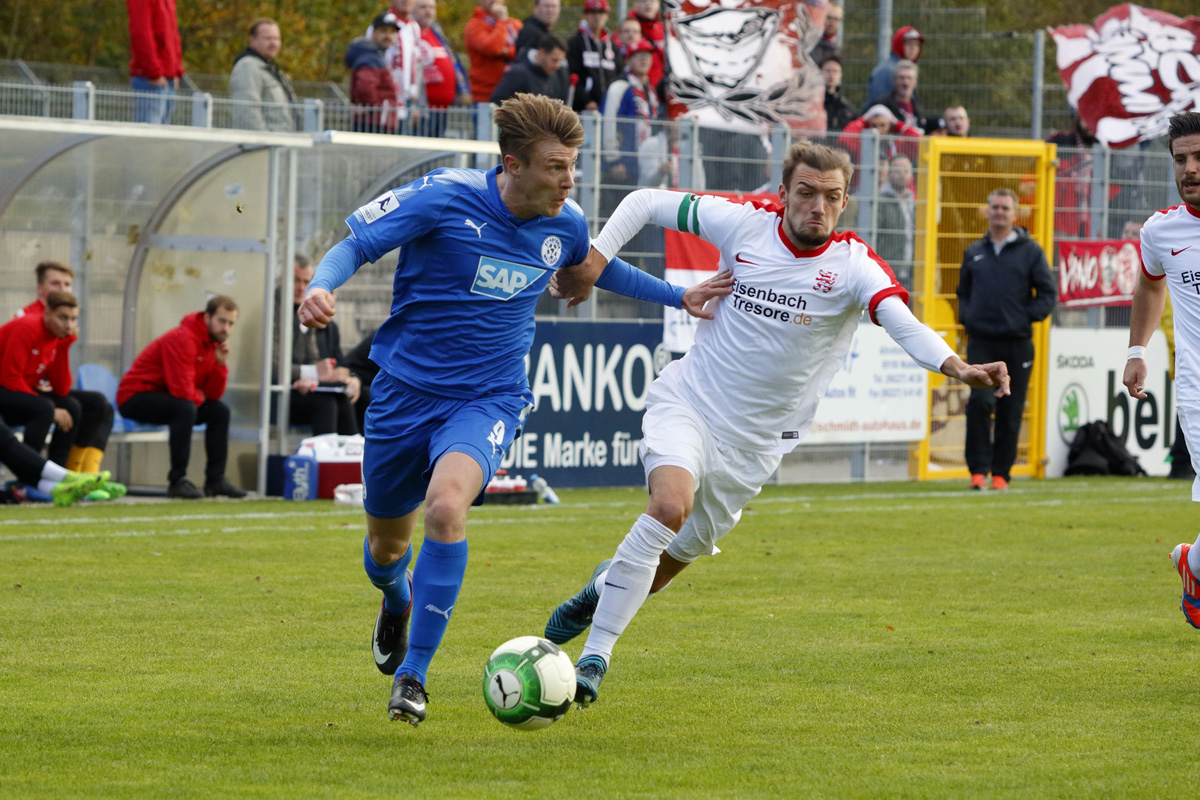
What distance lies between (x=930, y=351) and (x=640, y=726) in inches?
65.1

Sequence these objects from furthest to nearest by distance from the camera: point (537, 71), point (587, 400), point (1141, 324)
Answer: point (537, 71) < point (587, 400) < point (1141, 324)

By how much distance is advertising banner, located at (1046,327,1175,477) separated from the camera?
16859 millimetres

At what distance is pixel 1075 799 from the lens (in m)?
4.76

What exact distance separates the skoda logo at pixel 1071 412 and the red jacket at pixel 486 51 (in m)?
6.36

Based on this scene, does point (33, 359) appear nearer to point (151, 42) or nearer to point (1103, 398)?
point (151, 42)

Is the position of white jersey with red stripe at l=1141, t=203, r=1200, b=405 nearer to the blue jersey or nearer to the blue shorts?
the blue jersey

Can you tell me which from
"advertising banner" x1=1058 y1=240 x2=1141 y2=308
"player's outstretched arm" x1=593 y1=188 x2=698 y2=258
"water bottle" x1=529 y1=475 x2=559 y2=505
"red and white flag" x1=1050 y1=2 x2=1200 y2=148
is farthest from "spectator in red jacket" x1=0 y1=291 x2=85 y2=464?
"red and white flag" x1=1050 y1=2 x2=1200 y2=148

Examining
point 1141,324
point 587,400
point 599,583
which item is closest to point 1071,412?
point 587,400

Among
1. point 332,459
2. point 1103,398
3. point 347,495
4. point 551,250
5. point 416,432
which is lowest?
Result: point 347,495

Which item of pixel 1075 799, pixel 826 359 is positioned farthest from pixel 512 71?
pixel 1075 799

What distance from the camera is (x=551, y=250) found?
6090mm

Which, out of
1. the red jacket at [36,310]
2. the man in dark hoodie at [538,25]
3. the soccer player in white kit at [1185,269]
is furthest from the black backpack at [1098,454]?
the soccer player in white kit at [1185,269]

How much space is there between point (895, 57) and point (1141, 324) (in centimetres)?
1098

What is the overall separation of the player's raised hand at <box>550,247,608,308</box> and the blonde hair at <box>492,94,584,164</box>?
0.62 metres
